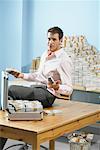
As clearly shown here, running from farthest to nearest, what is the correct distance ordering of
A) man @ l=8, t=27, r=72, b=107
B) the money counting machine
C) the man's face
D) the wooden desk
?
the man's face
man @ l=8, t=27, r=72, b=107
the money counting machine
the wooden desk

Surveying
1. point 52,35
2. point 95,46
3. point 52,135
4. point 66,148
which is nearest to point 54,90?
point 52,35

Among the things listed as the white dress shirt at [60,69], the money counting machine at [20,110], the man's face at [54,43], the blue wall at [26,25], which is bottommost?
the money counting machine at [20,110]

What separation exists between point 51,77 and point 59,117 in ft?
2.22

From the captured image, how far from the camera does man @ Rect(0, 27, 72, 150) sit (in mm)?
2863

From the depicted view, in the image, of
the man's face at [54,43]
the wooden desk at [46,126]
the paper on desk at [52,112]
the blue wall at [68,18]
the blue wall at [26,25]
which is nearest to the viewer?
the wooden desk at [46,126]

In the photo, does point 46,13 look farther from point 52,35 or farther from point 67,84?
point 67,84

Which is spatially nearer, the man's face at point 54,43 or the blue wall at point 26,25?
the man's face at point 54,43

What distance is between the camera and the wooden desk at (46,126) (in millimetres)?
2193

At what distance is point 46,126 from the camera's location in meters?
2.27

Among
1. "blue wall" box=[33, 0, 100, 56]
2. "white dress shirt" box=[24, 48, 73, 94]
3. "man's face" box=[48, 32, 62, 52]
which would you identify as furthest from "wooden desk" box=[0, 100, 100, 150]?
"blue wall" box=[33, 0, 100, 56]

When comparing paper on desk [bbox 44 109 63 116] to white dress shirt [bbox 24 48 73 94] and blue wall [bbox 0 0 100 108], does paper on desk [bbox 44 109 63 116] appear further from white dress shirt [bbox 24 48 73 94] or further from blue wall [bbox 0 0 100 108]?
blue wall [bbox 0 0 100 108]

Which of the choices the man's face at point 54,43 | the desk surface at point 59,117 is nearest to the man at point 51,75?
the man's face at point 54,43

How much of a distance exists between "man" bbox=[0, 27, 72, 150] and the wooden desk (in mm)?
216

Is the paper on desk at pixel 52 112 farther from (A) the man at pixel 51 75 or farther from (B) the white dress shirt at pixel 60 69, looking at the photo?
(B) the white dress shirt at pixel 60 69
